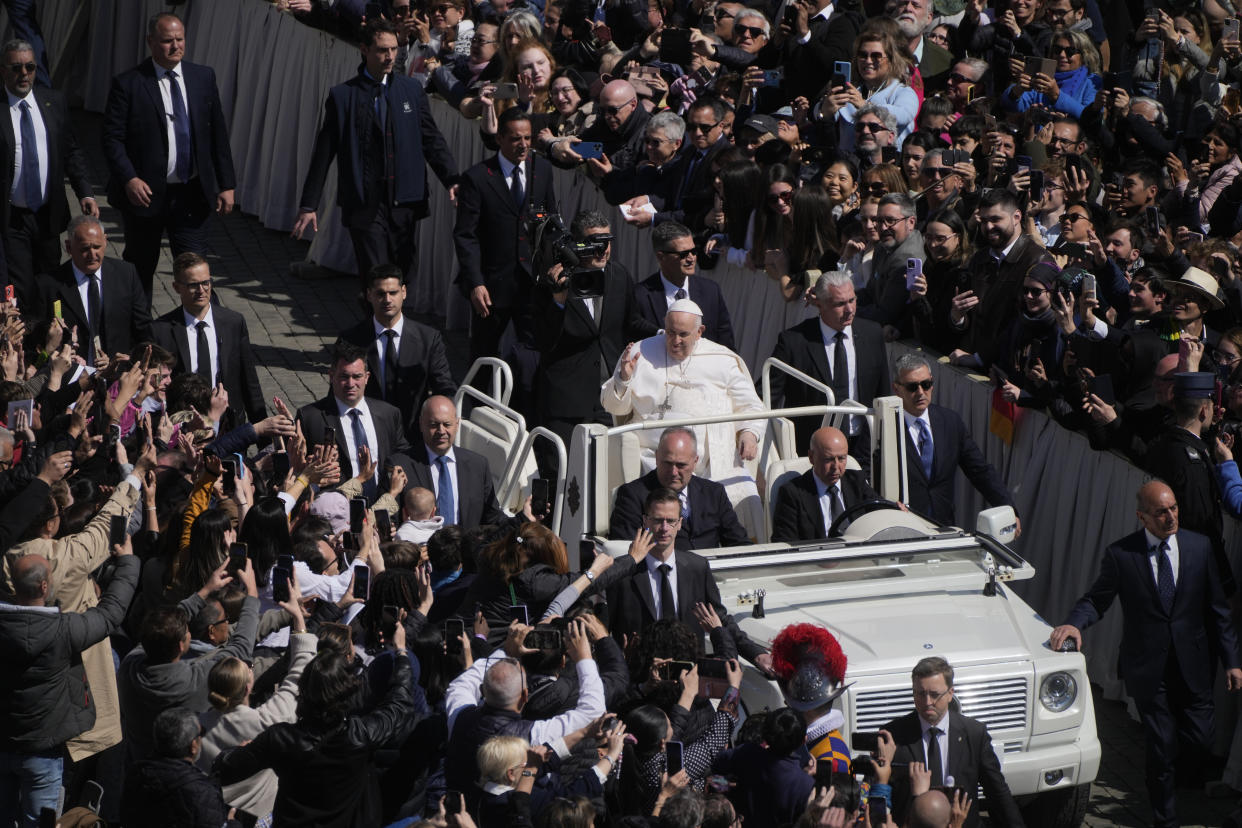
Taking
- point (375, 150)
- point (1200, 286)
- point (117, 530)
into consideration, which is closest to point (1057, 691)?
point (1200, 286)

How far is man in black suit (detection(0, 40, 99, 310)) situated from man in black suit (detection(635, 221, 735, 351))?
4.34m

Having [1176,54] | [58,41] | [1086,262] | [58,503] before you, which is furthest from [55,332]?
[58,41]

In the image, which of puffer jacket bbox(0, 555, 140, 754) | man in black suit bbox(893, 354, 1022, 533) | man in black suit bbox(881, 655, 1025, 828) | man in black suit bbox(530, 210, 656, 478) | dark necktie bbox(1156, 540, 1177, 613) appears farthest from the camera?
man in black suit bbox(530, 210, 656, 478)

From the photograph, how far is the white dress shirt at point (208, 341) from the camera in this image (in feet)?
41.2

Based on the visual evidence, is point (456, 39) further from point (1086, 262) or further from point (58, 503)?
point (58, 503)

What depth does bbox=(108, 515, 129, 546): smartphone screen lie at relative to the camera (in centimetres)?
929

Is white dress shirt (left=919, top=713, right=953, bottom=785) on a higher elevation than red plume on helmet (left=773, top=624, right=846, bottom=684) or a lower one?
lower

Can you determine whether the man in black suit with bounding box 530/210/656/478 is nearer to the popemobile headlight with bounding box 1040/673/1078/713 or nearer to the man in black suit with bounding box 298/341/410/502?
the man in black suit with bounding box 298/341/410/502

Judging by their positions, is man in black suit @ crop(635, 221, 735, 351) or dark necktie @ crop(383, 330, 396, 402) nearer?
dark necktie @ crop(383, 330, 396, 402)

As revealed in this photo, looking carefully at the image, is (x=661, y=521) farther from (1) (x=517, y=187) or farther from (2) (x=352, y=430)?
(1) (x=517, y=187)

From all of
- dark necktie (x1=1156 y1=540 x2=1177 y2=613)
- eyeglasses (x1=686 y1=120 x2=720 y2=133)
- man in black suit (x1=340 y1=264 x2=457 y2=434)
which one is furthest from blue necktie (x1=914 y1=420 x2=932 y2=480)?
eyeglasses (x1=686 y1=120 x2=720 y2=133)

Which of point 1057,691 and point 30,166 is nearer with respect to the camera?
point 1057,691

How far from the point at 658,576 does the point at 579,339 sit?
3228 millimetres

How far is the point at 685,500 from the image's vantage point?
33.6 feet
